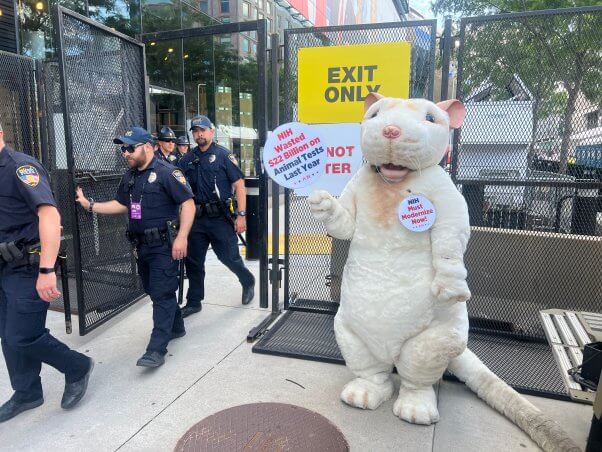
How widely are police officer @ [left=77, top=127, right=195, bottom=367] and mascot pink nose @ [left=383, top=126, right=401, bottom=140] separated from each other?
1.65 meters

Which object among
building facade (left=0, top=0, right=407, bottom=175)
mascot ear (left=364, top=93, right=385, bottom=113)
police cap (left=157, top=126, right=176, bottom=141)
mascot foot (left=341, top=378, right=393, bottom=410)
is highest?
building facade (left=0, top=0, right=407, bottom=175)

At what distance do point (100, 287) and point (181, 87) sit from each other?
760 cm

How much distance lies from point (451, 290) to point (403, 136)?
2.85ft

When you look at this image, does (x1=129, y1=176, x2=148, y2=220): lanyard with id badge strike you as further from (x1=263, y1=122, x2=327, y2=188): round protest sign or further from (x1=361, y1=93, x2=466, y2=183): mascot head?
(x1=361, y1=93, x2=466, y2=183): mascot head

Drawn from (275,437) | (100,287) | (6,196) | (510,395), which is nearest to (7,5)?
(100,287)

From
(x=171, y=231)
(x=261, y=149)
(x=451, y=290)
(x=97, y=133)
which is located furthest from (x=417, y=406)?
(x=97, y=133)

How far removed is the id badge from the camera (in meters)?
3.46

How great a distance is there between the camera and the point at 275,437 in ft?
8.49

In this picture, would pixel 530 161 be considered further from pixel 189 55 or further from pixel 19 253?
pixel 189 55

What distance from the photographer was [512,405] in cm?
269

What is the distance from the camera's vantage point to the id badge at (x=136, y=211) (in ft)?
11.3

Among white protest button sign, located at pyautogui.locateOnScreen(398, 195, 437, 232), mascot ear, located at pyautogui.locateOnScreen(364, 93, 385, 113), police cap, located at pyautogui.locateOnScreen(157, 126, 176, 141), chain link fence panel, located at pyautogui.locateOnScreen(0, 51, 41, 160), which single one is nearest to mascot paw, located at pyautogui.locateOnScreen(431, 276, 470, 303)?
white protest button sign, located at pyautogui.locateOnScreen(398, 195, 437, 232)

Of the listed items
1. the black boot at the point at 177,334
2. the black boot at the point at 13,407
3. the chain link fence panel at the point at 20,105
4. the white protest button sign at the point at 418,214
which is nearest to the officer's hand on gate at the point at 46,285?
the black boot at the point at 13,407

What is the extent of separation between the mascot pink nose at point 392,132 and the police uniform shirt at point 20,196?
1942 millimetres
